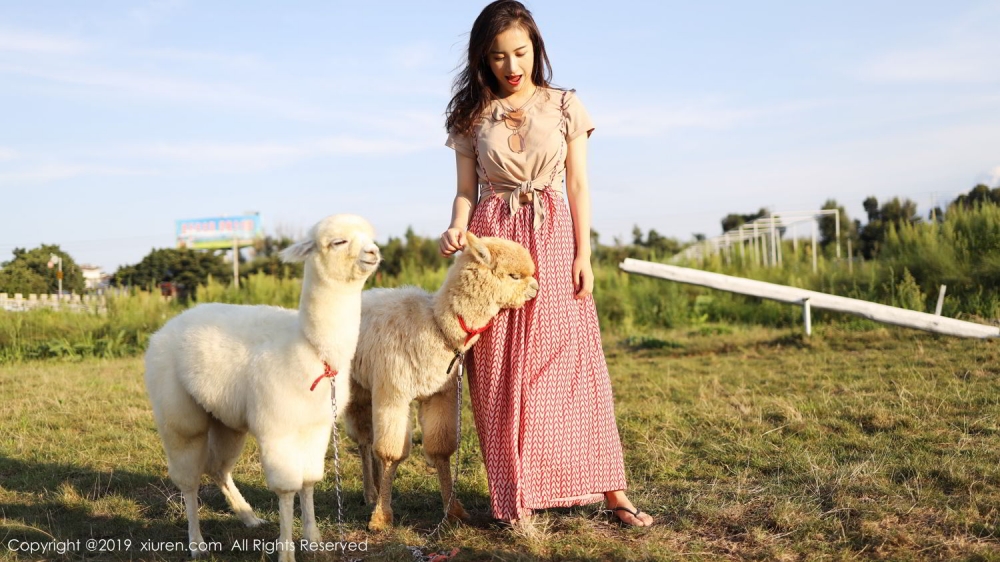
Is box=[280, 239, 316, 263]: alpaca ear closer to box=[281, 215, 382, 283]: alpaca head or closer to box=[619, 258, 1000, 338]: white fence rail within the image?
box=[281, 215, 382, 283]: alpaca head

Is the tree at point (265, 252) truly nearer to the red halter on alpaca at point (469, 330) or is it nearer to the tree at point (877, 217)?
the tree at point (877, 217)

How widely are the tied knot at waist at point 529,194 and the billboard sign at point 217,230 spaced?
43.7m

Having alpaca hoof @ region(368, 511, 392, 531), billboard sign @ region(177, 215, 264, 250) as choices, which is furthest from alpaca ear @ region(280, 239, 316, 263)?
billboard sign @ region(177, 215, 264, 250)

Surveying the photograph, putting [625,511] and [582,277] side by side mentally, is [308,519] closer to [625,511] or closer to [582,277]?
[625,511]

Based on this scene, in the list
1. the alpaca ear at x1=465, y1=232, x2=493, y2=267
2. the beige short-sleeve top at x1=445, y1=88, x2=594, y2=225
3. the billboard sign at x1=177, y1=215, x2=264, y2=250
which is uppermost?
the billboard sign at x1=177, y1=215, x2=264, y2=250

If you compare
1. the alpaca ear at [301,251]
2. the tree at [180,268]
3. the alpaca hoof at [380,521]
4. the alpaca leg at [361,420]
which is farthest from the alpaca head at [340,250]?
the tree at [180,268]

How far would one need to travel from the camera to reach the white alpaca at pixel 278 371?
11.4 ft

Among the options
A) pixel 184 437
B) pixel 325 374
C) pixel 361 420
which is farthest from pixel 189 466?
pixel 361 420

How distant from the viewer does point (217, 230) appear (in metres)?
49.1

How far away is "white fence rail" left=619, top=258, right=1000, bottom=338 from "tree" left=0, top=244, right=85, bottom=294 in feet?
34.6

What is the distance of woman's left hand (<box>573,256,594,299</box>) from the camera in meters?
4.14

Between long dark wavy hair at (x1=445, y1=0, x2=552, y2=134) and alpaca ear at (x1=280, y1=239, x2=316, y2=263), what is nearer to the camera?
alpaca ear at (x1=280, y1=239, x2=316, y2=263)

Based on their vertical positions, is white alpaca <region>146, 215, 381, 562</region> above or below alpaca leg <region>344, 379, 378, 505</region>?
above

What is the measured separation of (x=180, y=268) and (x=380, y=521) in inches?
960
